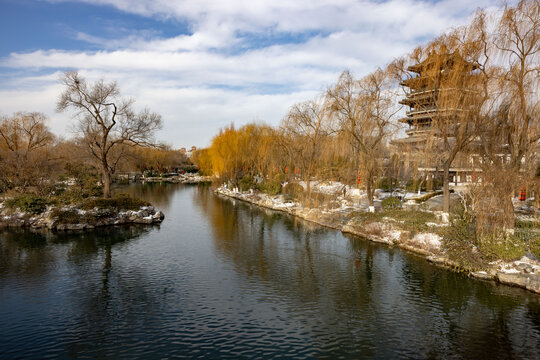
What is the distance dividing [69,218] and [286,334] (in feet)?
61.3

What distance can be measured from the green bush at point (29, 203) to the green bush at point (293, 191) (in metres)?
19.7

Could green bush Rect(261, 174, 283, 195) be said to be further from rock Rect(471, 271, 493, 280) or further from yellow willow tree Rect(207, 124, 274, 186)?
rock Rect(471, 271, 493, 280)

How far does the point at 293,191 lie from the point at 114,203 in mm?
17937

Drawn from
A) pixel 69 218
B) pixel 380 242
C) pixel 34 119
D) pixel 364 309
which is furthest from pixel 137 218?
pixel 34 119

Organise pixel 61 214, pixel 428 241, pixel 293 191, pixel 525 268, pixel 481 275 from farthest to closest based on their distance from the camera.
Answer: pixel 293 191 < pixel 61 214 < pixel 428 241 < pixel 481 275 < pixel 525 268

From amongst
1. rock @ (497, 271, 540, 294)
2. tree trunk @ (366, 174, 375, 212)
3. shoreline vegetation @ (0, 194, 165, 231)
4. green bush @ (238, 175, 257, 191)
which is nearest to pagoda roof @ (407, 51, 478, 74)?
tree trunk @ (366, 174, 375, 212)

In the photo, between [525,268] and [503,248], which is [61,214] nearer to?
[503,248]

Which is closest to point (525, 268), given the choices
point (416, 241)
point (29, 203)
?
point (416, 241)

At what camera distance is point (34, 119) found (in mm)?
35531

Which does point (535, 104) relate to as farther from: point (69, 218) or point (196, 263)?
point (69, 218)

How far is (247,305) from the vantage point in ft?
36.3

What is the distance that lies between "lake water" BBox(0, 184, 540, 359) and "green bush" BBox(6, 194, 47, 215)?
4.53m

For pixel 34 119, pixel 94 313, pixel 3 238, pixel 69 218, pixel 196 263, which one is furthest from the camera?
pixel 34 119

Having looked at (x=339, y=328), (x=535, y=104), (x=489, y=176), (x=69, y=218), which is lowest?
(x=339, y=328)
